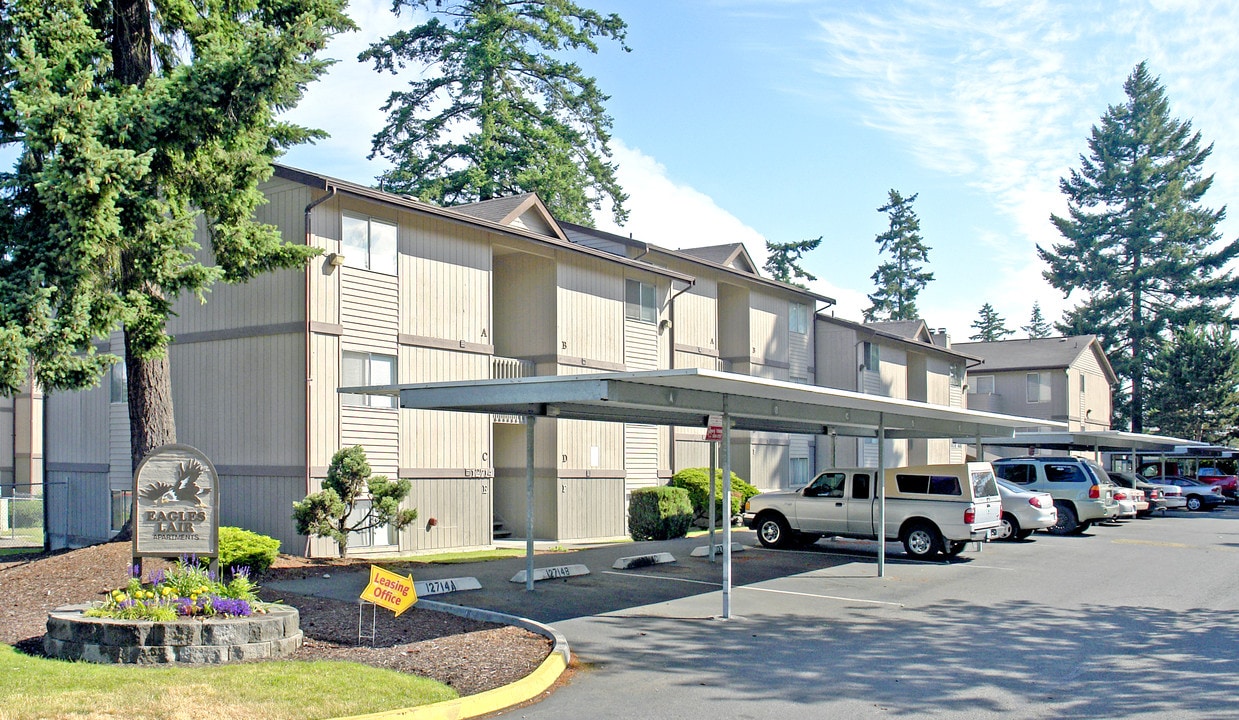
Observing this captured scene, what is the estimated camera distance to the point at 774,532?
22609 mm

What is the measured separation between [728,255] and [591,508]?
45.6 ft

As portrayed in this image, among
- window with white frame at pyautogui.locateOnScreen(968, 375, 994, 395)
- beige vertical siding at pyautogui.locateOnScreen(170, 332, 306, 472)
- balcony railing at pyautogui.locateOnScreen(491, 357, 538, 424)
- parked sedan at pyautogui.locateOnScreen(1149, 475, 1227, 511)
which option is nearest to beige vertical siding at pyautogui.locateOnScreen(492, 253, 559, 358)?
balcony railing at pyautogui.locateOnScreen(491, 357, 538, 424)

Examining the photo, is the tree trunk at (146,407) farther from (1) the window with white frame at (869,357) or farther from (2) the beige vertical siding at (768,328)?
(1) the window with white frame at (869,357)

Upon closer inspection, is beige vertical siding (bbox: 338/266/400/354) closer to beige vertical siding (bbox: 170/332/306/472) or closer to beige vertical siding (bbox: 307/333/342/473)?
beige vertical siding (bbox: 307/333/342/473)

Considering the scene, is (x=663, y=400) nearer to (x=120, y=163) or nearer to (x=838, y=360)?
(x=120, y=163)

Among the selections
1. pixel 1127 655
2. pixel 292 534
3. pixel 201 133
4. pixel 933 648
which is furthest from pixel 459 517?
pixel 1127 655

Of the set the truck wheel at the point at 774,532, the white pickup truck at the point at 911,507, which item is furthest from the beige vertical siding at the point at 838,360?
the white pickup truck at the point at 911,507

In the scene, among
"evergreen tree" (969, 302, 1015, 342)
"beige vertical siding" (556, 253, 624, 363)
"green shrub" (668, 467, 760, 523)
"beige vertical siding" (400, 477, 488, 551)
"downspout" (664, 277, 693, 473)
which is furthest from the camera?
"evergreen tree" (969, 302, 1015, 342)

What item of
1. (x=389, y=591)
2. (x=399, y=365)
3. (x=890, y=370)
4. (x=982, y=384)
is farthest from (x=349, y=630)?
(x=982, y=384)

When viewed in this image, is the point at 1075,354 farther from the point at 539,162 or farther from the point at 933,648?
the point at 933,648

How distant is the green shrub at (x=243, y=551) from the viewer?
1606 centimetres

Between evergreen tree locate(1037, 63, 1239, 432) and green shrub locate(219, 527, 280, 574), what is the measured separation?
6537 centimetres

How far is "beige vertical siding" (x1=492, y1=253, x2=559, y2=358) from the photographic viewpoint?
2634 centimetres

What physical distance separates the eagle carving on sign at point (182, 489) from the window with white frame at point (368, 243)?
32.0ft
